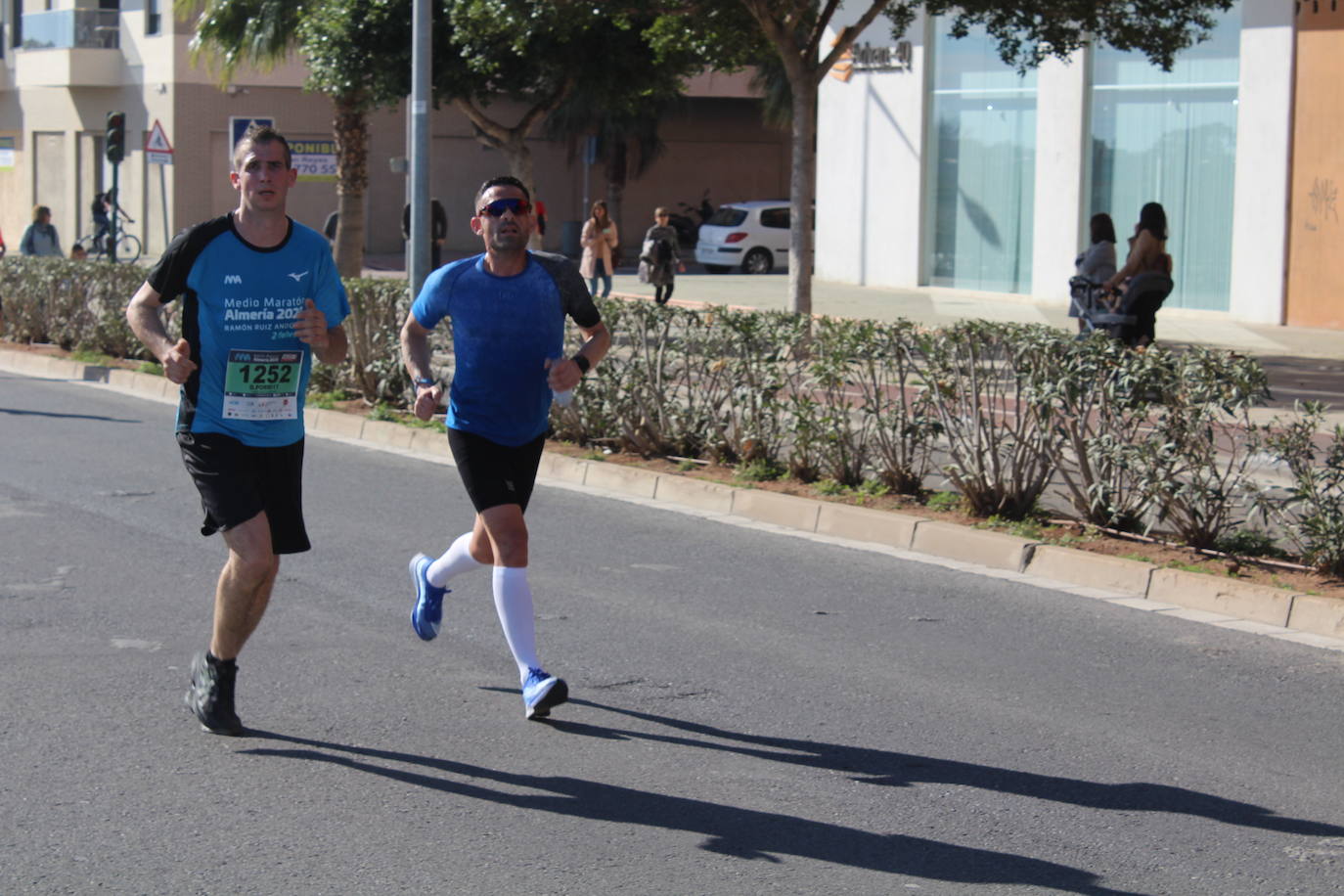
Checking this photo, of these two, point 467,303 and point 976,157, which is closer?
point 467,303

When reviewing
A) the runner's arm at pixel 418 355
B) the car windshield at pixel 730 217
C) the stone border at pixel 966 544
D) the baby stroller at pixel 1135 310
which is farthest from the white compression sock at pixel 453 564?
the car windshield at pixel 730 217

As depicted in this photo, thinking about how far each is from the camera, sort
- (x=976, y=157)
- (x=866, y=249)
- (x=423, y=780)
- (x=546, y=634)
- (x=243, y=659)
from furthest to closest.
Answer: (x=866, y=249), (x=976, y=157), (x=546, y=634), (x=243, y=659), (x=423, y=780)

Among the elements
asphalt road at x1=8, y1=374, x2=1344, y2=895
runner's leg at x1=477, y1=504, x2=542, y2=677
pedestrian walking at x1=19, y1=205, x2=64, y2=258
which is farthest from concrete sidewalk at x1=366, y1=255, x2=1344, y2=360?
runner's leg at x1=477, y1=504, x2=542, y2=677

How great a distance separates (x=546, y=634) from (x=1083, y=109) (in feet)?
65.9

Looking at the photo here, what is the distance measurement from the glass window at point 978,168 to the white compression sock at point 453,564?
2146 centimetres

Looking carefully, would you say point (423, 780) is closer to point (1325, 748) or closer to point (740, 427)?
point (1325, 748)

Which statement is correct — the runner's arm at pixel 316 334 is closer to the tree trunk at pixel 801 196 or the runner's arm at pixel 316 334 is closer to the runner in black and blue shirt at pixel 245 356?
the runner in black and blue shirt at pixel 245 356

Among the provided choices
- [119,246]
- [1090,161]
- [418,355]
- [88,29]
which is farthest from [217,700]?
[88,29]

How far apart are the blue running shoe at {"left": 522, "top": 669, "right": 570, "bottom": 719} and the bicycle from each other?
31398 millimetres

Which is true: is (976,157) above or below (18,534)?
above

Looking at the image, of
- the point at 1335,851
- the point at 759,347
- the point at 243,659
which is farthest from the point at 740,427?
the point at 1335,851

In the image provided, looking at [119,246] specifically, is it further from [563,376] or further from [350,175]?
[563,376]

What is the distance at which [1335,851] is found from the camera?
459 centimetres

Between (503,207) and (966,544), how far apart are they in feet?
12.4
